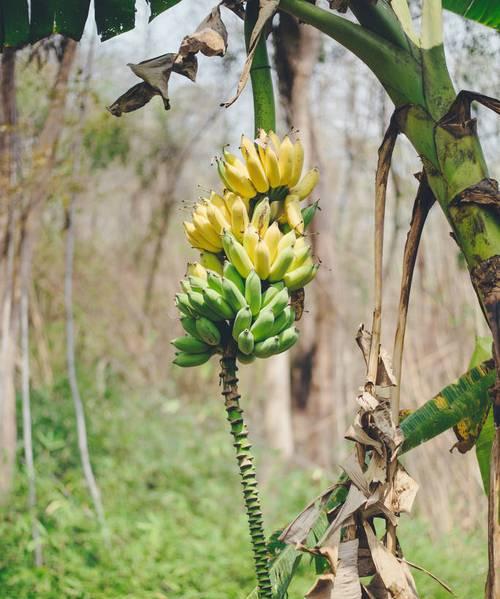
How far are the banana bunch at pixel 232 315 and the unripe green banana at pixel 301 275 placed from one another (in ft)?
0.03

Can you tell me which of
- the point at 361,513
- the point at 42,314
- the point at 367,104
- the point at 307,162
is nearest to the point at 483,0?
the point at 361,513

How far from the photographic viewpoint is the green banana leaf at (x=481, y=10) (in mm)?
1280

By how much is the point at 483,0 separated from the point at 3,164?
217 centimetres

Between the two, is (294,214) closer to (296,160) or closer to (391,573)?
(296,160)

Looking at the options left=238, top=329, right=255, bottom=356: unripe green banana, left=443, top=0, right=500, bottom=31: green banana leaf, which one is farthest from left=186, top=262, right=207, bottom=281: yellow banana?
left=443, top=0, right=500, bottom=31: green banana leaf

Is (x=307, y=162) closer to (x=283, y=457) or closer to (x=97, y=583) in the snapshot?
(x=283, y=457)

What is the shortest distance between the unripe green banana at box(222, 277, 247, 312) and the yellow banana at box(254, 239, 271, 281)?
1.9 inches

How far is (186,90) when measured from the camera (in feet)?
17.8

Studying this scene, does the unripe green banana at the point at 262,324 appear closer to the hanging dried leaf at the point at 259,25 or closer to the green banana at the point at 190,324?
the green banana at the point at 190,324

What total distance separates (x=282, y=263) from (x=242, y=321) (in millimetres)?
100

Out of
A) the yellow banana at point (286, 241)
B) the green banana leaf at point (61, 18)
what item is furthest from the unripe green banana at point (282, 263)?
the green banana leaf at point (61, 18)

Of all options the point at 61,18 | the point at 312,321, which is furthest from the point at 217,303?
the point at 312,321

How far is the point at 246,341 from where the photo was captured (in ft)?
2.99

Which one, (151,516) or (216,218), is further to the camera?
(151,516)
